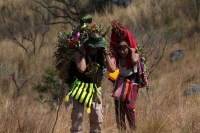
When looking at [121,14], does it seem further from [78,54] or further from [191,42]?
[78,54]

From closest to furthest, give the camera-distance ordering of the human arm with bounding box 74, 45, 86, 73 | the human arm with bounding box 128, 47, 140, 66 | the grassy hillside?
the human arm with bounding box 74, 45, 86, 73 → the human arm with bounding box 128, 47, 140, 66 → the grassy hillside

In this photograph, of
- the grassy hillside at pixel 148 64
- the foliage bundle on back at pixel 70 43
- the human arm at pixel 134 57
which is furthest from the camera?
the grassy hillside at pixel 148 64

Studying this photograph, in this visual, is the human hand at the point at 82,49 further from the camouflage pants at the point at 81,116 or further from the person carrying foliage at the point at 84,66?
the camouflage pants at the point at 81,116

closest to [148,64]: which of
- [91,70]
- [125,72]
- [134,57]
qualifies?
[125,72]

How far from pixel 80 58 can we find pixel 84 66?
3.7 inches

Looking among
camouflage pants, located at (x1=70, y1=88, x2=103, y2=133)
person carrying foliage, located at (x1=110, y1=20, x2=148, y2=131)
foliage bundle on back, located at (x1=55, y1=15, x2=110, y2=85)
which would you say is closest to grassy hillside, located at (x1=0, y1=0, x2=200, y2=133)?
person carrying foliage, located at (x1=110, y1=20, x2=148, y2=131)

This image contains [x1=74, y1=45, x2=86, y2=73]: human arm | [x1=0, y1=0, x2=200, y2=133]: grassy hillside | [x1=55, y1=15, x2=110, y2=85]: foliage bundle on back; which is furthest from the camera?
[x1=0, y1=0, x2=200, y2=133]: grassy hillside

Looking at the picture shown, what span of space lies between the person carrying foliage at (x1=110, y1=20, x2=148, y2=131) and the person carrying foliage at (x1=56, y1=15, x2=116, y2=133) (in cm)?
53

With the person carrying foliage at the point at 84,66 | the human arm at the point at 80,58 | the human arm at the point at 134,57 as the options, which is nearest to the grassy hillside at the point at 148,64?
the human arm at the point at 134,57

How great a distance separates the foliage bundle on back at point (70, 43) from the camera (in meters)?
4.44

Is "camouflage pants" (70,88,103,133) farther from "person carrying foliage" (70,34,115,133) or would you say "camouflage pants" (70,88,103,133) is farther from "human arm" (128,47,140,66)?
"human arm" (128,47,140,66)

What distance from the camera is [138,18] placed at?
19984mm

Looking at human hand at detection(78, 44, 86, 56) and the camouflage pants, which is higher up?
human hand at detection(78, 44, 86, 56)

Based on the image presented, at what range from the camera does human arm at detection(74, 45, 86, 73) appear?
4.33 meters
